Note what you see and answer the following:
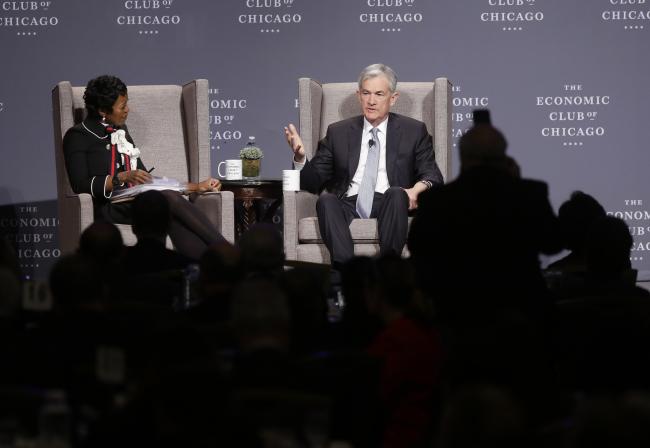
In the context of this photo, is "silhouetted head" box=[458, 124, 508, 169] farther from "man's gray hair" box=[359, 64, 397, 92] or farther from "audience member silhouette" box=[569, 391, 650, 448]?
"man's gray hair" box=[359, 64, 397, 92]

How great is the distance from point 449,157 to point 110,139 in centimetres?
189

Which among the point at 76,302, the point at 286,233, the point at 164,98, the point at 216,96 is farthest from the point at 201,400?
the point at 216,96

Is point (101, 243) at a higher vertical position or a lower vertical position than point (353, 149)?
lower

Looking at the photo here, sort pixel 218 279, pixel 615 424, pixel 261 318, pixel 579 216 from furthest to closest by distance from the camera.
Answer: pixel 579 216, pixel 218 279, pixel 261 318, pixel 615 424

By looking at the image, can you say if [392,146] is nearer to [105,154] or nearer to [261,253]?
[105,154]

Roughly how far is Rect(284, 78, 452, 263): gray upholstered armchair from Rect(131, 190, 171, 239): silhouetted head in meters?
1.37

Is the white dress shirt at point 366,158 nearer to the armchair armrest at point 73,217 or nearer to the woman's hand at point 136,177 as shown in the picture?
the woman's hand at point 136,177

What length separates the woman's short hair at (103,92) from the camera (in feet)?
18.8

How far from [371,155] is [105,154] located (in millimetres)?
1444

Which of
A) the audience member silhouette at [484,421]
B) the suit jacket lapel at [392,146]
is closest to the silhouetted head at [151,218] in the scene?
the suit jacket lapel at [392,146]

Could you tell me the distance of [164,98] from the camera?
6.32 meters

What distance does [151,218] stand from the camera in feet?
14.0

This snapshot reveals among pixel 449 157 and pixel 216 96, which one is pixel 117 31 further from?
pixel 449 157

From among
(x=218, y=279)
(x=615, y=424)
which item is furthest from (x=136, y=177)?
(x=615, y=424)
